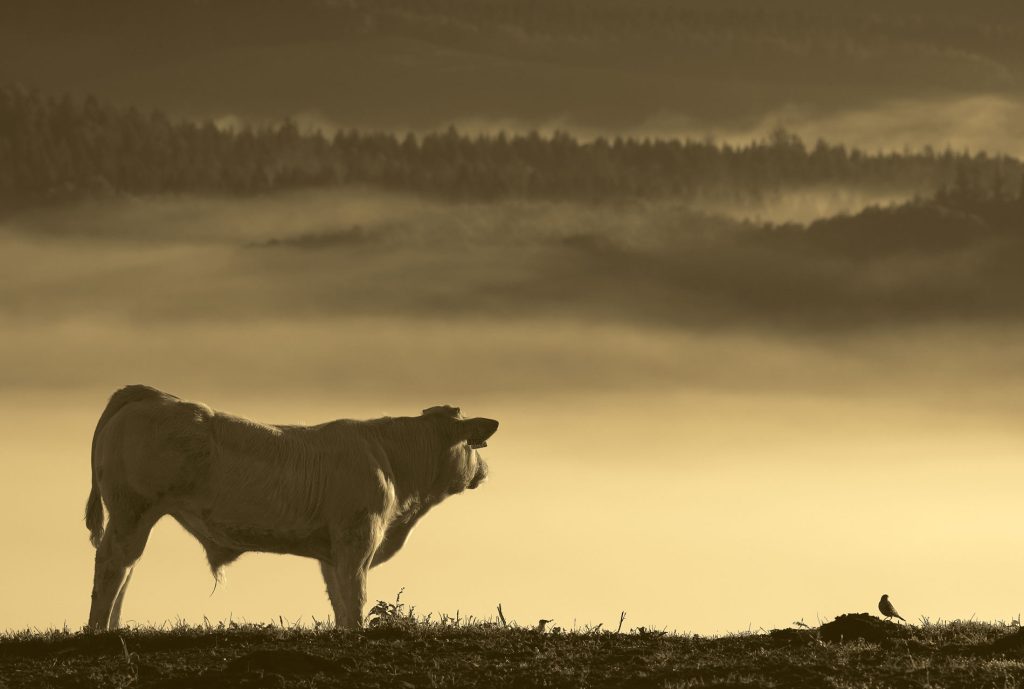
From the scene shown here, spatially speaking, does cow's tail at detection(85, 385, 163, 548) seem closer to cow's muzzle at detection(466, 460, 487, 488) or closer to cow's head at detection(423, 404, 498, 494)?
cow's head at detection(423, 404, 498, 494)

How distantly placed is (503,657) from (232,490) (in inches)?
206

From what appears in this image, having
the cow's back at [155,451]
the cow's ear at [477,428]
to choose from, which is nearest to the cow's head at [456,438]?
the cow's ear at [477,428]

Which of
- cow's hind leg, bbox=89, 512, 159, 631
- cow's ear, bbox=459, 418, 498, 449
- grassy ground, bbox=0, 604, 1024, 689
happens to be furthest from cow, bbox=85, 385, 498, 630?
grassy ground, bbox=0, 604, 1024, 689

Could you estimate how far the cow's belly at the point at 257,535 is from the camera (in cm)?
1947

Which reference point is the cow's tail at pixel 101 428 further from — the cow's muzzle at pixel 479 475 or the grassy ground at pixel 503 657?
the cow's muzzle at pixel 479 475

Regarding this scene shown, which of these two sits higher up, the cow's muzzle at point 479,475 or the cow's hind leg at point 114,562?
the cow's muzzle at point 479,475

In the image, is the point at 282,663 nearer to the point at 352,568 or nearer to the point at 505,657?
the point at 505,657

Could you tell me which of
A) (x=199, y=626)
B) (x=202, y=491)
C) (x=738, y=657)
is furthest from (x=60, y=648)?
(x=738, y=657)

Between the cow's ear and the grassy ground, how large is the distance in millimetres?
4408

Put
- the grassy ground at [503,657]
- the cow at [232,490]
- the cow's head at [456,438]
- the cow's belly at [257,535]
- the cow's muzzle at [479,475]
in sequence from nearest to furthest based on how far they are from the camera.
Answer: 1. the grassy ground at [503,657]
2. the cow at [232,490]
3. the cow's belly at [257,535]
4. the cow's head at [456,438]
5. the cow's muzzle at [479,475]

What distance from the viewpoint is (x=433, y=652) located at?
15.7 metres

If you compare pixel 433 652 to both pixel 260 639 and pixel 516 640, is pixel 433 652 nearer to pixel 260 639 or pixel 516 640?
pixel 516 640

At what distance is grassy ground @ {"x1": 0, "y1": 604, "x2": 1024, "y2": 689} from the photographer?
14.5m

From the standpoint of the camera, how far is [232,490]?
19.3 metres
